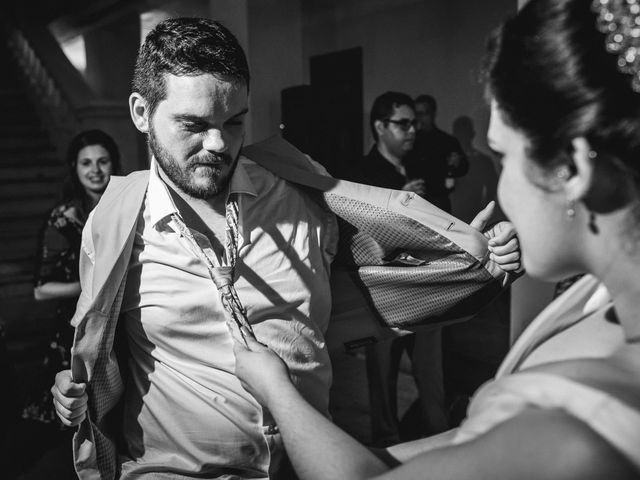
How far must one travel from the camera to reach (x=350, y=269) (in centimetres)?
193

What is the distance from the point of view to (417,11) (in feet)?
22.3

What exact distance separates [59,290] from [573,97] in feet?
9.74

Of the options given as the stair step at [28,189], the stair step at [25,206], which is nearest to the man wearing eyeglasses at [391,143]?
the stair step at [25,206]

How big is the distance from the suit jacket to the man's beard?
0.31ft

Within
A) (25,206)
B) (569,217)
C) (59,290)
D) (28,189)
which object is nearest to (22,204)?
(25,206)

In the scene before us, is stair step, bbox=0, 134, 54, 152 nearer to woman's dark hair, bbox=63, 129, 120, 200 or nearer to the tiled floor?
woman's dark hair, bbox=63, 129, 120, 200

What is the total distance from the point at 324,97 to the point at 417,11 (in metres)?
1.48

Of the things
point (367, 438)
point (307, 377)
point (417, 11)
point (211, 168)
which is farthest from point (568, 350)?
point (417, 11)

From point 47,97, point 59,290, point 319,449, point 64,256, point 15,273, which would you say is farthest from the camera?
point 47,97

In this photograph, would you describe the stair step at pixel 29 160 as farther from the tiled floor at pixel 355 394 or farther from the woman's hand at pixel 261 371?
the woman's hand at pixel 261 371

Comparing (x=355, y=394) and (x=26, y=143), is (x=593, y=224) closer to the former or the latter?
(x=355, y=394)

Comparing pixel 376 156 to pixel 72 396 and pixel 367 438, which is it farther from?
pixel 72 396

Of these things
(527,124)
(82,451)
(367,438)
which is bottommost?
(367,438)

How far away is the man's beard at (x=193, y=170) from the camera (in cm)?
169
